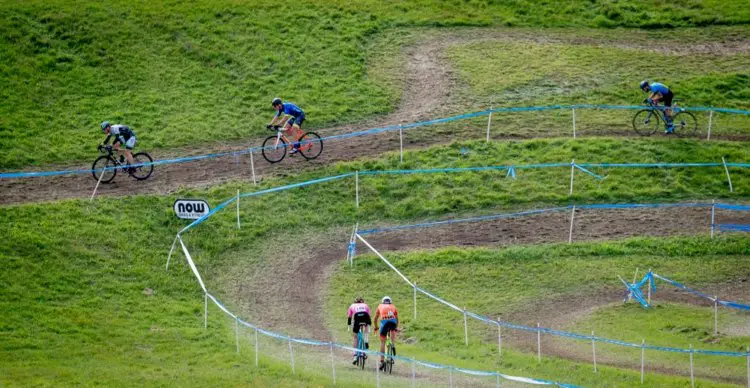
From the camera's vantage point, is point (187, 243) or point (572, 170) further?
point (572, 170)

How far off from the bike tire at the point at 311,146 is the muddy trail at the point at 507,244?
5.33m

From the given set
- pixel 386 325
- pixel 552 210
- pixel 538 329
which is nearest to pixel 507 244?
pixel 552 210

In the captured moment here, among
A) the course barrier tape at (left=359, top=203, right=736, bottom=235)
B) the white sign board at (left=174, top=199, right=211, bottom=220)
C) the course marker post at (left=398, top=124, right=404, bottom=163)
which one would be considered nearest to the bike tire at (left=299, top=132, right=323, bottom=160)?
the course marker post at (left=398, top=124, right=404, bottom=163)

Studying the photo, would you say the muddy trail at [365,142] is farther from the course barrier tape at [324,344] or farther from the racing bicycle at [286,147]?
the course barrier tape at [324,344]

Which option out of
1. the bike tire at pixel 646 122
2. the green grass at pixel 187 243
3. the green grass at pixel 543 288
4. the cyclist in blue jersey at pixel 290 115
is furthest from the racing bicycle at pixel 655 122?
the cyclist in blue jersey at pixel 290 115

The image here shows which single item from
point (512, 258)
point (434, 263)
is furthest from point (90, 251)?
point (512, 258)

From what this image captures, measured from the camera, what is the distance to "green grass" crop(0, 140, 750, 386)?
34188mm

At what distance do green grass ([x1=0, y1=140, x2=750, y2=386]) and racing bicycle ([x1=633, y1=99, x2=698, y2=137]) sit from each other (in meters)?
1.33

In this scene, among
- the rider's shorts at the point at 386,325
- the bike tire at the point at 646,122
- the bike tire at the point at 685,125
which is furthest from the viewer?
the bike tire at the point at 685,125

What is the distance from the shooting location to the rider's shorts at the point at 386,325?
110 feet

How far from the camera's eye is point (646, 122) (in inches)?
1980

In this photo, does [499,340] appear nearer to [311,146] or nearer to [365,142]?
[311,146]

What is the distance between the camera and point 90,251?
41.6 metres

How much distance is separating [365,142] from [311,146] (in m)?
2.85
